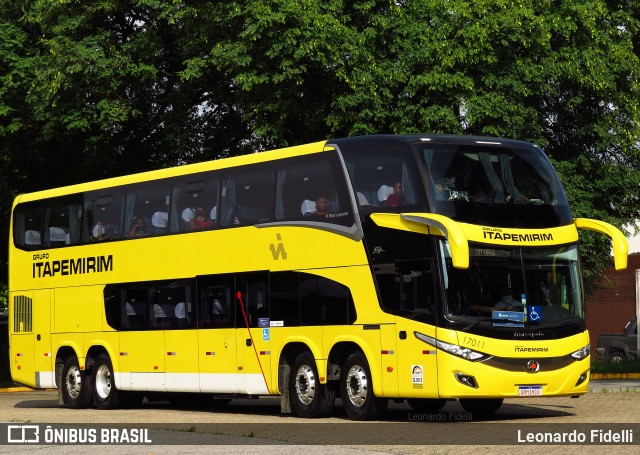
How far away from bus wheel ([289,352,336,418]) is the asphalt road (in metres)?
0.28

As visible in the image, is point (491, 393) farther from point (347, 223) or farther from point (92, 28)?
point (92, 28)

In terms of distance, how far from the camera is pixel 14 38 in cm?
3762

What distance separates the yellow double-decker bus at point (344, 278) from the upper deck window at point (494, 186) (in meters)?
0.02

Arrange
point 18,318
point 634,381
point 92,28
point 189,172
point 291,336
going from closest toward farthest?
1. point 291,336
2. point 189,172
3. point 18,318
4. point 634,381
5. point 92,28

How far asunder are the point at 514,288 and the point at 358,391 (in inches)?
110

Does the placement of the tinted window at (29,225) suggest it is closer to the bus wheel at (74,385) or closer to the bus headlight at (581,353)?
the bus wheel at (74,385)

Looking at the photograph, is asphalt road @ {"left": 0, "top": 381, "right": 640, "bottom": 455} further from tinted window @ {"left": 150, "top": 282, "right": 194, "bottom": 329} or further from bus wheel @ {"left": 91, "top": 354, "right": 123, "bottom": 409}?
tinted window @ {"left": 150, "top": 282, "right": 194, "bottom": 329}

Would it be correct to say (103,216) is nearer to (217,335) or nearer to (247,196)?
(217,335)

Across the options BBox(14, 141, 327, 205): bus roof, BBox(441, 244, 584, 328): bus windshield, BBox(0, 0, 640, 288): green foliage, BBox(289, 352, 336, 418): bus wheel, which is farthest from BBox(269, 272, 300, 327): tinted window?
BBox(0, 0, 640, 288): green foliage

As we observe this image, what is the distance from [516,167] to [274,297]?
175 inches

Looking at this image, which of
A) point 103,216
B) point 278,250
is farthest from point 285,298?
point 103,216

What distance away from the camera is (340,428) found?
19094mm

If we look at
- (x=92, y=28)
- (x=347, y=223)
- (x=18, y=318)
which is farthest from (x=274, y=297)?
(x=92, y=28)

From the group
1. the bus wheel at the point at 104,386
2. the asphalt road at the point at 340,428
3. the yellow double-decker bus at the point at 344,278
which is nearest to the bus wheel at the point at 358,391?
the yellow double-decker bus at the point at 344,278
